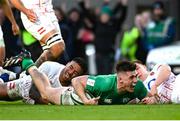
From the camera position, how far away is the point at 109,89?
1515 centimetres

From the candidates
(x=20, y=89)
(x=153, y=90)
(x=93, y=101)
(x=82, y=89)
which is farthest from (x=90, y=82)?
(x=20, y=89)

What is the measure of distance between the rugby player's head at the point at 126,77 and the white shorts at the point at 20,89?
5.82ft

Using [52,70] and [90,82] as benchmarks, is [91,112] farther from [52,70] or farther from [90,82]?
[52,70]

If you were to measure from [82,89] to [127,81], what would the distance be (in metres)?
0.68

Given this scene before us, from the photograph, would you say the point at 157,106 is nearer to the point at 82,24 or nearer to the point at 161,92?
the point at 161,92

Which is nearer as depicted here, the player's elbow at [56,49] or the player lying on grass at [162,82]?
the player lying on grass at [162,82]

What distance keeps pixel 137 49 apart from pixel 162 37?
4.00ft

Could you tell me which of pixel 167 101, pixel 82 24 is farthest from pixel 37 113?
pixel 82 24

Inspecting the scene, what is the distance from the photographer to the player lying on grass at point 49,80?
632 inches

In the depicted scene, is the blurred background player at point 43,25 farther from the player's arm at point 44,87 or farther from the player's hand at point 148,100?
the player's hand at point 148,100

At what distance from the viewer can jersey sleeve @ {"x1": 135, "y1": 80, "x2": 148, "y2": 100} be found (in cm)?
1518

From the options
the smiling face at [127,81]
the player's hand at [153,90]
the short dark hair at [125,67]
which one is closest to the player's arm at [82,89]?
the smiling face at [127,81]

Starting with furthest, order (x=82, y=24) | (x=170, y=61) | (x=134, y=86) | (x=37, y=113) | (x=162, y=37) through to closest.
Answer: (x=82, y=24)
(x=162, y=37)
(x=170, y=61)
(x=134, y=86)
(x=37, y=113)

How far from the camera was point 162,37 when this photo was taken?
25922mm
